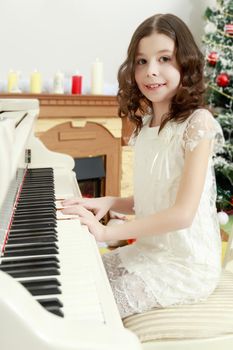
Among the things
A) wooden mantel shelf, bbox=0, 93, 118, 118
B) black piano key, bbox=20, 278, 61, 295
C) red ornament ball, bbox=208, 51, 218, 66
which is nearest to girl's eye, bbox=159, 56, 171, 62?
black piano key, bbox=20, 278, 61, 295

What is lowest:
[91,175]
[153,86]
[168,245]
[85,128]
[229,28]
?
[91,175]

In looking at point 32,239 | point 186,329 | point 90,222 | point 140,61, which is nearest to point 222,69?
point 140,61

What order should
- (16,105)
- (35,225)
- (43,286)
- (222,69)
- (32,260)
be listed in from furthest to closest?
(222,69) < (16,105) < (35,225) < (32,260) < (43,286)

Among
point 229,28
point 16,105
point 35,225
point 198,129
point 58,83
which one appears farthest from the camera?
point 229,28

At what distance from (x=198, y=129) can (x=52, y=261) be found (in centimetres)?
66

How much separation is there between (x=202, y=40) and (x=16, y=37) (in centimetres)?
174

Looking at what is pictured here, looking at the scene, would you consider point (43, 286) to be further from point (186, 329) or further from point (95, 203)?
point (95, 203)

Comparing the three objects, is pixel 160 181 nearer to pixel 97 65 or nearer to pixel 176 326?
pixel 176 326

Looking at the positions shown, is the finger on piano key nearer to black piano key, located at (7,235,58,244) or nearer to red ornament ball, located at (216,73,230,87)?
black piano key, located at (7,235,58,244)

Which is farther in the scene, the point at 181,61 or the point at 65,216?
the point at 181,61

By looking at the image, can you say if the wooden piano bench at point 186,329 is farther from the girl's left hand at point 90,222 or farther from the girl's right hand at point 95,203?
the girl's right hand at point 95,203

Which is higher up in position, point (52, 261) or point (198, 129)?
point (198, 129)

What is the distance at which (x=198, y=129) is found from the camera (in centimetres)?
135

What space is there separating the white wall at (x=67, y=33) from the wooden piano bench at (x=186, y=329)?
2743 millimetres
